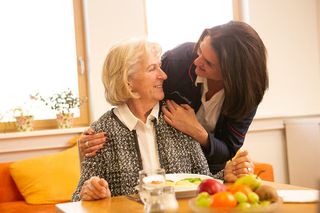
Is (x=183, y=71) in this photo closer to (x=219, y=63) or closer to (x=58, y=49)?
(x=219, y=63)

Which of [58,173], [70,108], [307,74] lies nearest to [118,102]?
[58,173]

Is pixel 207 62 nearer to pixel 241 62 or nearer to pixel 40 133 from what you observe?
pixel 241 62

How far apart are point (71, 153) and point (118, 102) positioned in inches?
59.4

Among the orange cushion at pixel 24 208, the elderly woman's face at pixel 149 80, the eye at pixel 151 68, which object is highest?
the eye at pixel 151 68

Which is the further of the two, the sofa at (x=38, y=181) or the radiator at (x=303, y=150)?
the radiator at (x=303, y=150)

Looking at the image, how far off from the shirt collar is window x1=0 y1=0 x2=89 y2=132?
1.86 metres

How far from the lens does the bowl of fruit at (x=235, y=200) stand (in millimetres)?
1165

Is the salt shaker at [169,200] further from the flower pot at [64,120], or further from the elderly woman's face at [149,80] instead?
the flower pot at [64,120]

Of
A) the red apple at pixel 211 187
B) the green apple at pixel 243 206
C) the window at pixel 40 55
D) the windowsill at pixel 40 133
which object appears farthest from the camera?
the window at pixel 40 55

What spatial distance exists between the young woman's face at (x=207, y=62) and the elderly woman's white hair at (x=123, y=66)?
0.21m

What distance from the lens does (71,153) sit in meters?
3.55

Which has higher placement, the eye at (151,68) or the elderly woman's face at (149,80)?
the eye at (151,68)

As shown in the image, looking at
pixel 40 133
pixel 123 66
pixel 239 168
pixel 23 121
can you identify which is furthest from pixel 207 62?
pixel 23 121

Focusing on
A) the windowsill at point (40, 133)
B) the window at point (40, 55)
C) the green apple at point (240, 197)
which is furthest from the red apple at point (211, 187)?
the window at point (40, 55)
